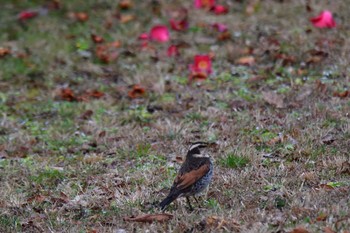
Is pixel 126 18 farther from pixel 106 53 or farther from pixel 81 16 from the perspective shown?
pixel 106 53

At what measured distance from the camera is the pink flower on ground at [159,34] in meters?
10.3

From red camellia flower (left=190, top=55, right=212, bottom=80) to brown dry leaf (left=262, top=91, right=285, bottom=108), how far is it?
1.01 m

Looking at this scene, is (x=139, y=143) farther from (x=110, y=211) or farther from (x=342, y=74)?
(x=342, y=74)

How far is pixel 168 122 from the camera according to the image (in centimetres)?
795

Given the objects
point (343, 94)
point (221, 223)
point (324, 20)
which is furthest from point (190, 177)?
point (324, 20)

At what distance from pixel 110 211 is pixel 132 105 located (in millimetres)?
2961

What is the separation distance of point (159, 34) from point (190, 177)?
5041mm

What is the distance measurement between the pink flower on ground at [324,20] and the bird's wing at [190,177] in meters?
4.63

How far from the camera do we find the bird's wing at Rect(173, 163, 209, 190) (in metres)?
5.54

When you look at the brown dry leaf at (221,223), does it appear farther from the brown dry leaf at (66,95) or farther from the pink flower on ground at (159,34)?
the pink flower on ground at (159,34)

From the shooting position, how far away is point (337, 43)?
9508 millimetres

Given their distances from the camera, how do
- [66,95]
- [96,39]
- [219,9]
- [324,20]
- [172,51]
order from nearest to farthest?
1. [66,95]
2. [324,20]
3. [172,51]
4. [96,39]
5. [219,9]

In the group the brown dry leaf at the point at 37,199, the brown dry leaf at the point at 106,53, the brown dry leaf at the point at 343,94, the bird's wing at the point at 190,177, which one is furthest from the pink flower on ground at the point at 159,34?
the bird's wing at the point at 190,177

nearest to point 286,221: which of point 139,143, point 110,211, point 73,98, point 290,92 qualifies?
point 110,211
